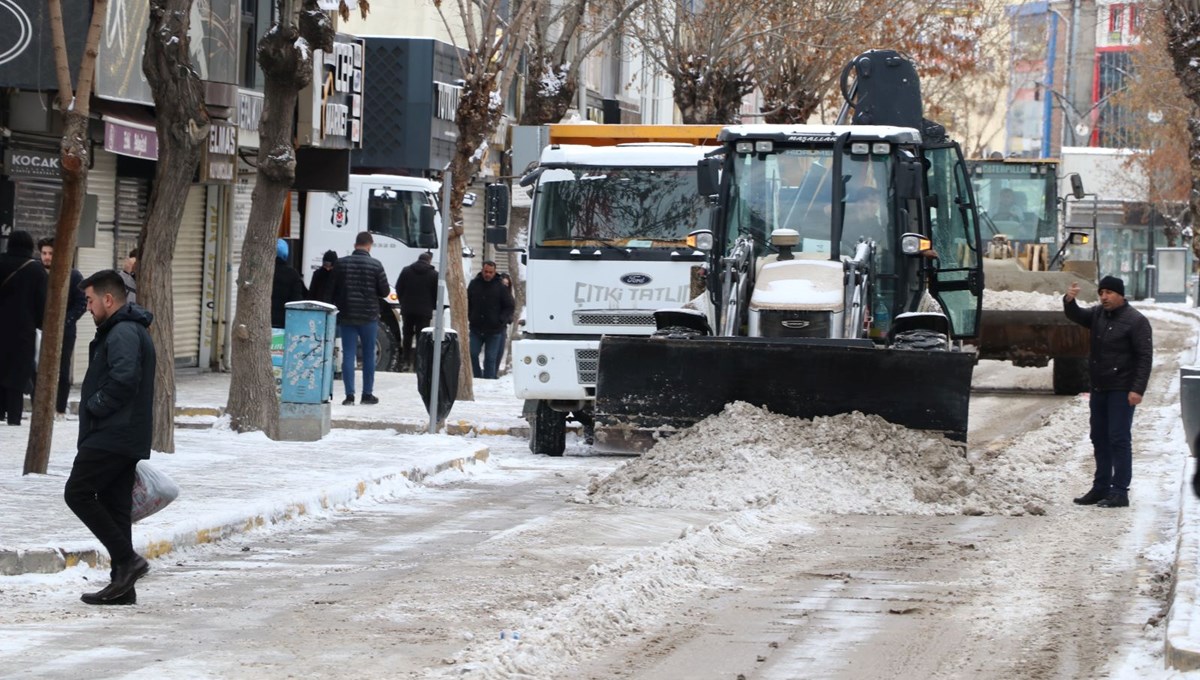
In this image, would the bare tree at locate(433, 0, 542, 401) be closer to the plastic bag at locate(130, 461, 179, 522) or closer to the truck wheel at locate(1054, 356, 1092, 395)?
the truck wheel at locate(1054, 356, 1092, 395)

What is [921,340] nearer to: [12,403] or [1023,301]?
[12,403]

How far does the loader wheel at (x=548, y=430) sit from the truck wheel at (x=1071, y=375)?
9841 mm

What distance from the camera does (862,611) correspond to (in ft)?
30.4

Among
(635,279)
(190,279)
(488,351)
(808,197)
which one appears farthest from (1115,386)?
(190,279)

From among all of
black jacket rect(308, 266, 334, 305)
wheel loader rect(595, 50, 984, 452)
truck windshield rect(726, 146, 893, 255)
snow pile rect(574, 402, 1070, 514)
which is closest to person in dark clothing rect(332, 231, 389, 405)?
black jacket rect(308, 266, 334, 305)

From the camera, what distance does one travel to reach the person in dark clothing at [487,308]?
81.0 feet

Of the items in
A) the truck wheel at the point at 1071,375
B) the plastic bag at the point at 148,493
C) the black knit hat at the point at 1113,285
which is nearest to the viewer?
the plastic bag at the point at 148,493

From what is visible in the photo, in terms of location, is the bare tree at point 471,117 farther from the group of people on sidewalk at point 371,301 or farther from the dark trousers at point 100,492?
the dark trousers at point 100,492

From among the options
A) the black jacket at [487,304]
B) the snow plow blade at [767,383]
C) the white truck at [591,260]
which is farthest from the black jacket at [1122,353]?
the black jacket at [487,304]

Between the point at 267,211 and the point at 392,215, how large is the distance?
1105 centimetres

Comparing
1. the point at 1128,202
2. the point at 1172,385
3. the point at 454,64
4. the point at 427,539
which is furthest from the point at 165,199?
the point at 1128,202

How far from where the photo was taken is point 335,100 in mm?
26891

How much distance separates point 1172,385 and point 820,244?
13590 millimetres

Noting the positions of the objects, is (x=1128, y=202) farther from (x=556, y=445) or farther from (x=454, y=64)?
(x=556, y=445)
